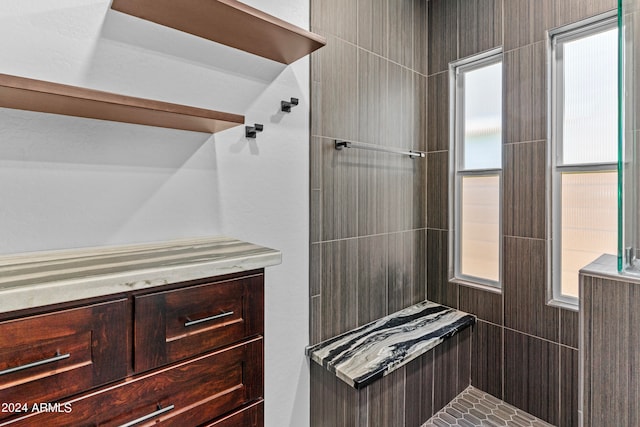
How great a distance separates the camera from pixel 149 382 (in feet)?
2.76

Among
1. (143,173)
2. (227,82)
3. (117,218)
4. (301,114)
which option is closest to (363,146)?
(301,114)

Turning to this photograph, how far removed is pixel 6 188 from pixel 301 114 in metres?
1.18

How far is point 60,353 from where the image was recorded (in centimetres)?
71

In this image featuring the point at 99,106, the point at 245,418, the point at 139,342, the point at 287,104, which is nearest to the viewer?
the point at 139,342

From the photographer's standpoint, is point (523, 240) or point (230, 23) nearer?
point (230, 23)

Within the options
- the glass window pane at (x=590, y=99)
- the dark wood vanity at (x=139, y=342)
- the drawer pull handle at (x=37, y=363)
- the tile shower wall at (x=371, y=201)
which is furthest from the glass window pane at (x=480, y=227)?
the drawer pull handle at (x=37, y=363)

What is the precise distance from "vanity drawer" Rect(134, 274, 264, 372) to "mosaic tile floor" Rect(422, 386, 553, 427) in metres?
1.49

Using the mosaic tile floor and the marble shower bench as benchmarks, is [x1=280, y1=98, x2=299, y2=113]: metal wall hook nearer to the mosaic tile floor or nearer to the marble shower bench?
the marble shower bench

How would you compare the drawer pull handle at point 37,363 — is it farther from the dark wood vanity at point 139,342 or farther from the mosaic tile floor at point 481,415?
the mosaic tile floor at point 481,415

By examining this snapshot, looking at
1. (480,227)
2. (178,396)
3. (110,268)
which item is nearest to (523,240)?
(480,227)

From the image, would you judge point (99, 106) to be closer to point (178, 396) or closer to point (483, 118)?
point (178, 396)

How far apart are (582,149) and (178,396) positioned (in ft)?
7.23

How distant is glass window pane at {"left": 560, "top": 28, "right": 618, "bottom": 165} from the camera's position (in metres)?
1.66

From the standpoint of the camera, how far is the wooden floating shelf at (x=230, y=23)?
106cm
